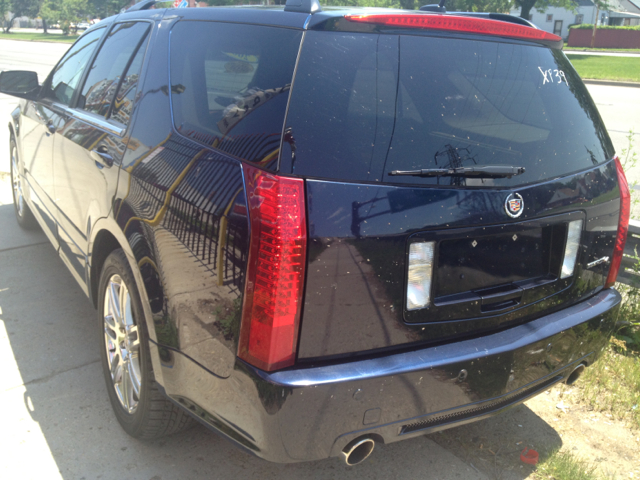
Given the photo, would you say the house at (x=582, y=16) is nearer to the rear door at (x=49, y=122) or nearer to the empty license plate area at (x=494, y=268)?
the rear door at (x=49, y=122)

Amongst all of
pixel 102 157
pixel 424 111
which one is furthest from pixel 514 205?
pixel 102 157

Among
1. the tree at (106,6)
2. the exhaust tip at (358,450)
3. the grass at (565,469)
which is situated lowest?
the grass at (565,469)

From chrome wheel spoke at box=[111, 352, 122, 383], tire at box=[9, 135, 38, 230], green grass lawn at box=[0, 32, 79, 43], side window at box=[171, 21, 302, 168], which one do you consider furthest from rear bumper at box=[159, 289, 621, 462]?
green grass lawn at box=[0, 32, 79, 43]

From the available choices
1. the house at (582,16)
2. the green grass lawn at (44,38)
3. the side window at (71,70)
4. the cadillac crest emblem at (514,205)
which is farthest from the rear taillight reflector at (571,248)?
the house at (582,16)

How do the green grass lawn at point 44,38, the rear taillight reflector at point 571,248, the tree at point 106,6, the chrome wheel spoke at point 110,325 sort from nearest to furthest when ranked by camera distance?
the rear taillight reflector at point 571,248 → the chrome wheel spoke at point 110,325 → the green grass lawn at point 44,38 → the tree at point 106,6

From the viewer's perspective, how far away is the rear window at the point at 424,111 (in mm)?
1946

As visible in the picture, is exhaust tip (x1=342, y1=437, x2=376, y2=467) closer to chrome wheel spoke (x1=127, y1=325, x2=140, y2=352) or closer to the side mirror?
chrome wheel spoke (x1=127, y1=325, x2=140, y2=352)

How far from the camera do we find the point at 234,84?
230cm

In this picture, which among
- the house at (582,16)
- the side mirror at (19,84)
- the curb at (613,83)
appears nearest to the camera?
the side mirror at (19,84)

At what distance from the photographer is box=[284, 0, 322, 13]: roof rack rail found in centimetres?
211

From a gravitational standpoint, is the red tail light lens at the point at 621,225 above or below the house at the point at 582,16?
below

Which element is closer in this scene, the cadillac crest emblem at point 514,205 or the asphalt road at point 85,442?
the cadillac crest emblem at point 514,205

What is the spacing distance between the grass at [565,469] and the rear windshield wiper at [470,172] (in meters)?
1.43

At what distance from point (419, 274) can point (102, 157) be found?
1.74 metres
